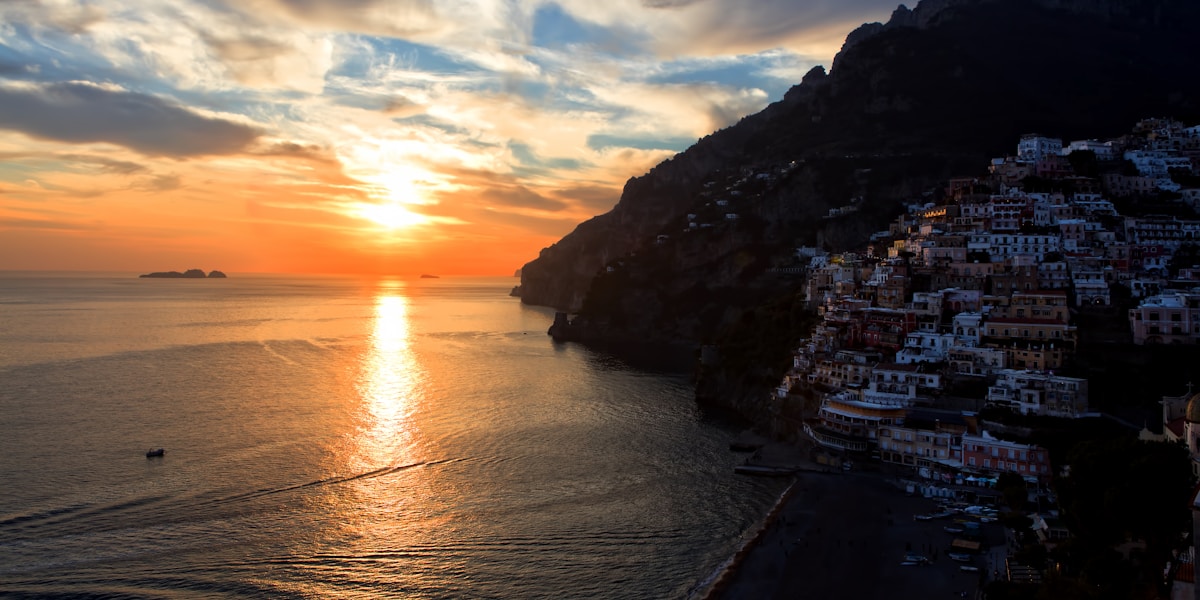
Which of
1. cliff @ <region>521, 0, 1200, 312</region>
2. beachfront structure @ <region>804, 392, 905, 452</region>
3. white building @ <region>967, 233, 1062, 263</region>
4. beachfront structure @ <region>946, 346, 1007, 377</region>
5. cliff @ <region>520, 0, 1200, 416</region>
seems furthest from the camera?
cliff @ <region>521, 0, 1200, 312</region>

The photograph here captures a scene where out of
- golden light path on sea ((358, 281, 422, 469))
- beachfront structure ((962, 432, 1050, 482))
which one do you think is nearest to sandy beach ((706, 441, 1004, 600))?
beachfront structure ((962, 432, 1050, 482))

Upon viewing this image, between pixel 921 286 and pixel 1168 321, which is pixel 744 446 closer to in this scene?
pixel 921 286

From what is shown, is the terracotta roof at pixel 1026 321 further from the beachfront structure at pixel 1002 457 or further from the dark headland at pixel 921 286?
the beachfront structure at pixel 1002 457

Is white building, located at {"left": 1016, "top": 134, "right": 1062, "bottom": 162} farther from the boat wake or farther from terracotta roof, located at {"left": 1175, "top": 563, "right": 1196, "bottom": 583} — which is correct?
terracotta roof, located at {"left": 1175, "top": 563, "right": 1196, "bottom": 583}

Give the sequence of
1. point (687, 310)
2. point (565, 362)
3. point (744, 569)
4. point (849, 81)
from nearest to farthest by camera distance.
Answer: point (744, 569)
point (565, 362)
point (687, 310)
point (849, 81)

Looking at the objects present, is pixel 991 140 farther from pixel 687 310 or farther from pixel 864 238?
pixel 687 310

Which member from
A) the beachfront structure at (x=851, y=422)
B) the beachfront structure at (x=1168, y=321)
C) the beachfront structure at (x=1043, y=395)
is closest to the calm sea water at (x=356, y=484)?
the beachfront structure at (x=851, y=422)

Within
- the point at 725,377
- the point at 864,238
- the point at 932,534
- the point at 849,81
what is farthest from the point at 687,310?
the point at 932,534

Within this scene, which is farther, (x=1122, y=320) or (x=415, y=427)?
(x=415, y=427)
